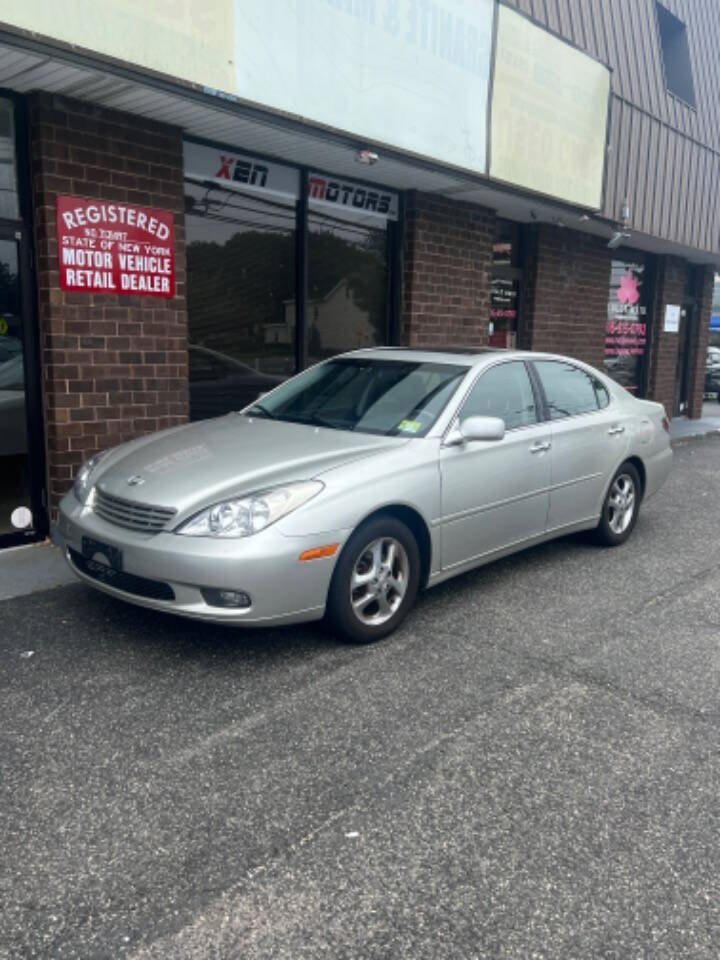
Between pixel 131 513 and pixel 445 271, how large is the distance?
6.24 m

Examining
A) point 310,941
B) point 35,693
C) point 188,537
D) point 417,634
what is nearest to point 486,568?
point 417,634

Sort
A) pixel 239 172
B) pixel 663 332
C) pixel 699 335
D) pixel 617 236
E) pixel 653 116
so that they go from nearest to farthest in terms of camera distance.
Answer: pixel 239 172 < pixel 617 236 < pixel 653 116 < pixel 663 332 < pixel 699 335

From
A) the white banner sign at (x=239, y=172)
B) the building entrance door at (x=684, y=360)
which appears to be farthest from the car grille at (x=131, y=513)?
the building entrance door at (x=684, y=360)

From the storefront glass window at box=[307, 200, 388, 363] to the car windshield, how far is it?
9.53 feet

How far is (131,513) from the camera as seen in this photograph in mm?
4027

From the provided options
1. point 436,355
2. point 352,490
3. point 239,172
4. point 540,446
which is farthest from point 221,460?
point 239,172

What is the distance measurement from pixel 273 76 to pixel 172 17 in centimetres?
90

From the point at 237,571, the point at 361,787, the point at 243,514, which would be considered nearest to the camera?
the point at 361,787

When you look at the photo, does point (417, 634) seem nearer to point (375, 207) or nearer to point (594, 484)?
point (594, 484)

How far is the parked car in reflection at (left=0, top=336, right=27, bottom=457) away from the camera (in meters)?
5.88

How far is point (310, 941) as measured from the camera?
2229mm

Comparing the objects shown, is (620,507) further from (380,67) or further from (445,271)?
(380,67)

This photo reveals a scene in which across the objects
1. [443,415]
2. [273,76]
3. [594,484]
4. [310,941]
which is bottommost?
[310,941]

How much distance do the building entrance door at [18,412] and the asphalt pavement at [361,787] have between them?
4.43ft
